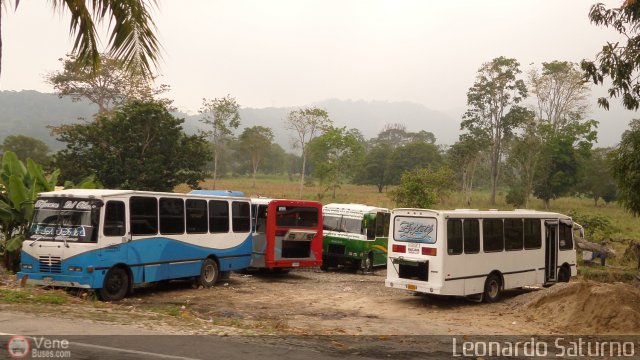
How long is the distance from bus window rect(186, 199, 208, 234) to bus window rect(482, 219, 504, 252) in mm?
7423

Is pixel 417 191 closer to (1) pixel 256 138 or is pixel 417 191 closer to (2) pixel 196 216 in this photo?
(2) pixel 196 216

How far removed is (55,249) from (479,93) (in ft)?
176

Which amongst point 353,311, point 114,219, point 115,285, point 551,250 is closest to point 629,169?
point 551,250

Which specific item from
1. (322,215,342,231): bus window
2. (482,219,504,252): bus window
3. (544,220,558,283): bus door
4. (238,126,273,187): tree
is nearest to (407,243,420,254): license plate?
(482,219,504,252): bus window

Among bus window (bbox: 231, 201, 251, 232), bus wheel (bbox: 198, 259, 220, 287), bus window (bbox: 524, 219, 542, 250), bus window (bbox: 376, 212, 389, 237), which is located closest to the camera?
bus wheel (bbox: 198, 259, 220, 287)

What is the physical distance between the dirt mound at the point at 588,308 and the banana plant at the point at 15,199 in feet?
43.1

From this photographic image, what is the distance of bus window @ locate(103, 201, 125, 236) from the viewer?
44.1ft

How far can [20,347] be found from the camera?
24.5 feet

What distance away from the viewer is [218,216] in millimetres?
17297

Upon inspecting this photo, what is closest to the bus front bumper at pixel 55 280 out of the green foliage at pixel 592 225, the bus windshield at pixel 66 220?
the bus windshield at pixel 66 220

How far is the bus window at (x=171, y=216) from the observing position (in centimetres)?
1516

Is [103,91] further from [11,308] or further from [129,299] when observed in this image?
[11,308]

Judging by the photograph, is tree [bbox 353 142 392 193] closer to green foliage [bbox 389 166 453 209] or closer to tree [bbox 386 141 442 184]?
tree [bbox 386 141 442 184]

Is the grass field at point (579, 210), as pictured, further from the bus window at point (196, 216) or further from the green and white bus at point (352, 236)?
the bus window at point (196, 216)
